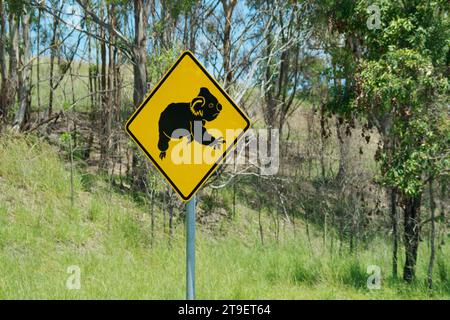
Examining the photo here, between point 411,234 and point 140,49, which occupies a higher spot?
point 140,49

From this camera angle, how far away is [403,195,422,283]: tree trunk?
9688 mm

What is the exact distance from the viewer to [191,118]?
5766 millimetres

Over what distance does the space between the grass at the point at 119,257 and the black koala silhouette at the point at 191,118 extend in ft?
8.12

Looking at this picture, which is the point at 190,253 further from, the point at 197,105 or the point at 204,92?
the point at 204,92

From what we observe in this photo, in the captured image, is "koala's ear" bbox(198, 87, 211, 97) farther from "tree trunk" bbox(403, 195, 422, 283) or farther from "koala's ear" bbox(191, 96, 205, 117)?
"tree trunk" bbox(403, 195, 422, 283)

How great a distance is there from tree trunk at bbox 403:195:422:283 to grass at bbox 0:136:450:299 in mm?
226

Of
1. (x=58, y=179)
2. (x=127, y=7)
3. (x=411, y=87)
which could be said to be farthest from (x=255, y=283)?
(x=127, y=7)

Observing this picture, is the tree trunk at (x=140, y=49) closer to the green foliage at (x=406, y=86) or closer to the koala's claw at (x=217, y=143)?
the green foliage at (x=406, y=86)

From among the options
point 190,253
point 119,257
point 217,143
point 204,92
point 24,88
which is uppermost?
point 24,88

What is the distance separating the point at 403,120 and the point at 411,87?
0.54m

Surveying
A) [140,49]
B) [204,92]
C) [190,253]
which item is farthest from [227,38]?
[190,253]

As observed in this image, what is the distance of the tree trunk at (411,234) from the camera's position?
9.69 meters

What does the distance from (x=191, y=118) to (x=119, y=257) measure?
541 centimetres

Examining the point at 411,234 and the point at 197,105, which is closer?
the point at 197,105
